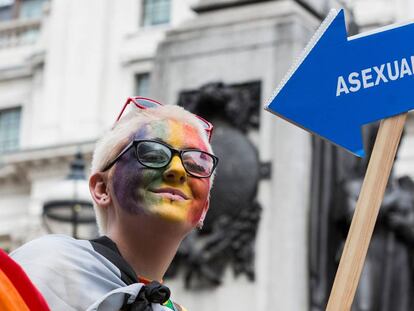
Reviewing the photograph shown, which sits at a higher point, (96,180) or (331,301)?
(96,180)

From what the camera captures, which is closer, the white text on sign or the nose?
the nose


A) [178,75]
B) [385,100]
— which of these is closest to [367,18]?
[178,75]

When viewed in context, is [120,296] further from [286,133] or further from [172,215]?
[286,133]

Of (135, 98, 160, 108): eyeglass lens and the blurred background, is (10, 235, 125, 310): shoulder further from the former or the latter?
the blurred background

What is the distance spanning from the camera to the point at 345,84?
14.7 feet

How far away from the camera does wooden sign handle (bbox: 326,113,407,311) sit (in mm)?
4102

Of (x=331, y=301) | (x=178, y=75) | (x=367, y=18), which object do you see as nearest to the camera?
(x=331, y=301)

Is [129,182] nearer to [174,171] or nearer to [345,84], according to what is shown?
[174,171]

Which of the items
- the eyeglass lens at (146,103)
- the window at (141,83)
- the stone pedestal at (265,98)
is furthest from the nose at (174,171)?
the window at (141,83)

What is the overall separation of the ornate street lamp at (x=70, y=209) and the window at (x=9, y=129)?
32.3 metres

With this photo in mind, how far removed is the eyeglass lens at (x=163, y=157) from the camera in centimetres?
→ 416

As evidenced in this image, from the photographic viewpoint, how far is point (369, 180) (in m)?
4.27

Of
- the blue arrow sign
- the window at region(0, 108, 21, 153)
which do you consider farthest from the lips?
the window at region(0, 108, 21, 153)

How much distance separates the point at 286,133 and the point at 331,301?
6.70 m
